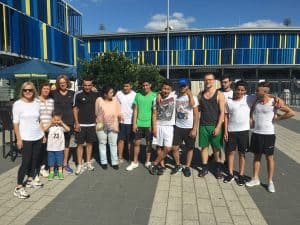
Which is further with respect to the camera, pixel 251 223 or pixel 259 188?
pixel 259 188

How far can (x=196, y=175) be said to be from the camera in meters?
6.03

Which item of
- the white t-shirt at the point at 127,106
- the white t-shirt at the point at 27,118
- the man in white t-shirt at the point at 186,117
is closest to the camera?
the white t-shirt at the point at 27,118

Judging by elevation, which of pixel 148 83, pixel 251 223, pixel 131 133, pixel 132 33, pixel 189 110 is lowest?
pixel 251 223

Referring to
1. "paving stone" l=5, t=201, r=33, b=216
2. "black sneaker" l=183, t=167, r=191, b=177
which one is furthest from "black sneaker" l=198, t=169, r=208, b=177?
"paving stone" l=5, t=201, r=33, b=216

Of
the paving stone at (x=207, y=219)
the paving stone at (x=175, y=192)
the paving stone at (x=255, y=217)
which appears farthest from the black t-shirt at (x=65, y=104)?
the paving stone at (x=255, y=217)

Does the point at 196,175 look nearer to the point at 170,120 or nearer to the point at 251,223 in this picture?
the point at 170,120

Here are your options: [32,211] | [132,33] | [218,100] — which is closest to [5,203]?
[32,211]

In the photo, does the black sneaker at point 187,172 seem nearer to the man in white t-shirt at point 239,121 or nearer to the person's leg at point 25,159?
the man in white t-shirt at point 239,121

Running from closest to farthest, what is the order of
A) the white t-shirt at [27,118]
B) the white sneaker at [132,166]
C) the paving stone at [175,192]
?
the white t-shirt at [27,118] < the paving stone at [175,192] < the white sneaker at [132,166]

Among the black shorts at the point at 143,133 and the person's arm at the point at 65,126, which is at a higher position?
the person's arm at the point at 65,126

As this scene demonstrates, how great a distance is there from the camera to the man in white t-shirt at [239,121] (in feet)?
17.6

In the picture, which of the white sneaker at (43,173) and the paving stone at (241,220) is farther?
the white sneaker at (43,173)

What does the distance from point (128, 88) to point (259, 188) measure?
316 centimetres

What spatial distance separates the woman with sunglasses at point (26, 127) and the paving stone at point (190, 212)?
7.80 feet
